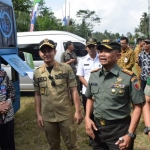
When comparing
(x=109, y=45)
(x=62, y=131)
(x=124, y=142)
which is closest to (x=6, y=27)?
(x=62, y=131)

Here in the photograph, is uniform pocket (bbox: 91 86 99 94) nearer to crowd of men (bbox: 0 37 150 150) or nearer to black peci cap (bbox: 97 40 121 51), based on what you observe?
crowd of men (bbox: 0 37 150 150)

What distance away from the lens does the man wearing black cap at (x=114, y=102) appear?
2102 mm

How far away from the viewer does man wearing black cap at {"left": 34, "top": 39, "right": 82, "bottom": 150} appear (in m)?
2.76

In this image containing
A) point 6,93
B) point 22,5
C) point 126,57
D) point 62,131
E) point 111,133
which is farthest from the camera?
point 22,5

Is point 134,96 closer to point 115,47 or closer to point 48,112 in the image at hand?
point 115,47

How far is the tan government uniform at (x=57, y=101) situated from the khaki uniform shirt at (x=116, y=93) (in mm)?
625

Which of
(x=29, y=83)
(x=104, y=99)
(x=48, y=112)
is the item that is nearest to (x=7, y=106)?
(x=48, y=112)

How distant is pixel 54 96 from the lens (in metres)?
2.78

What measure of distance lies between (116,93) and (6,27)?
286 cm

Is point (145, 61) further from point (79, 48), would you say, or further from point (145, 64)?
point (79, 48)

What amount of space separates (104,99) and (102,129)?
0.28 meters

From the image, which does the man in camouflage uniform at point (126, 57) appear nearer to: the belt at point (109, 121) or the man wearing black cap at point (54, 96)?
the man wearing black cap at point (54, 96)

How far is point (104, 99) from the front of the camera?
220 centimetres

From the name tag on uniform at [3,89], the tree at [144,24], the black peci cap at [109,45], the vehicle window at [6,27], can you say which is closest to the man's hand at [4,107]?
the name tag on uniform at [3,89]
